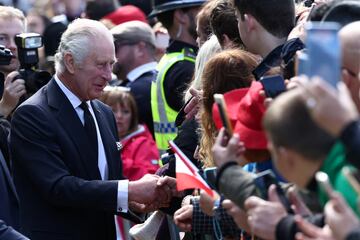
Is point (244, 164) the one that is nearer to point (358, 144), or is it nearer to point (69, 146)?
point (358, 144)

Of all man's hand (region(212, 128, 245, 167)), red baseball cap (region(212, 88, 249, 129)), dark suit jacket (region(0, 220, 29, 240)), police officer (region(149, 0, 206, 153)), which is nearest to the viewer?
man's hand (region(212, 128, 245, 167))

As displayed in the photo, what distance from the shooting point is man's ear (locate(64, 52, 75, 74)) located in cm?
618

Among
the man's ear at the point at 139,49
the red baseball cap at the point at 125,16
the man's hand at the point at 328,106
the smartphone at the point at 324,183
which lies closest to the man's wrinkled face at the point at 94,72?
the smartphone at the point at 324,183

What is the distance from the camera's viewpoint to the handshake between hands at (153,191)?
19.5ft

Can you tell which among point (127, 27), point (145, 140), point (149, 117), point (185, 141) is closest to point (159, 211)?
point (185, 141)

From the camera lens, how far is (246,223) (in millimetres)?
4117

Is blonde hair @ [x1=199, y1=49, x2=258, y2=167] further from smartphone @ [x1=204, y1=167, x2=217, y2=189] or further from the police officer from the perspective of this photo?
the police officer

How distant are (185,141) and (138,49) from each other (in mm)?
3561

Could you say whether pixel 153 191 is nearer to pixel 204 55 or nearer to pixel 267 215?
pixel 204 55

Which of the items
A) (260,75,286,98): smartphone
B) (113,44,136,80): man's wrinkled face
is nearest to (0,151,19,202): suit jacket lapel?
(260,75,286,98): smartphone

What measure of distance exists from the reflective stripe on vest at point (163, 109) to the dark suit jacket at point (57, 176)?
1.97 meters

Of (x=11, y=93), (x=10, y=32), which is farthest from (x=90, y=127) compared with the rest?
(x=10, y=32)

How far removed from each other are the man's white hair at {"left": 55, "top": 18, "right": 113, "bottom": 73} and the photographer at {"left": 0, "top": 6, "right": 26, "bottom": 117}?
2.21 feet

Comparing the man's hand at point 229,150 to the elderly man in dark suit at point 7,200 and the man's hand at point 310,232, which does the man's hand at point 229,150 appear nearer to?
the man's hand at point 310,232
